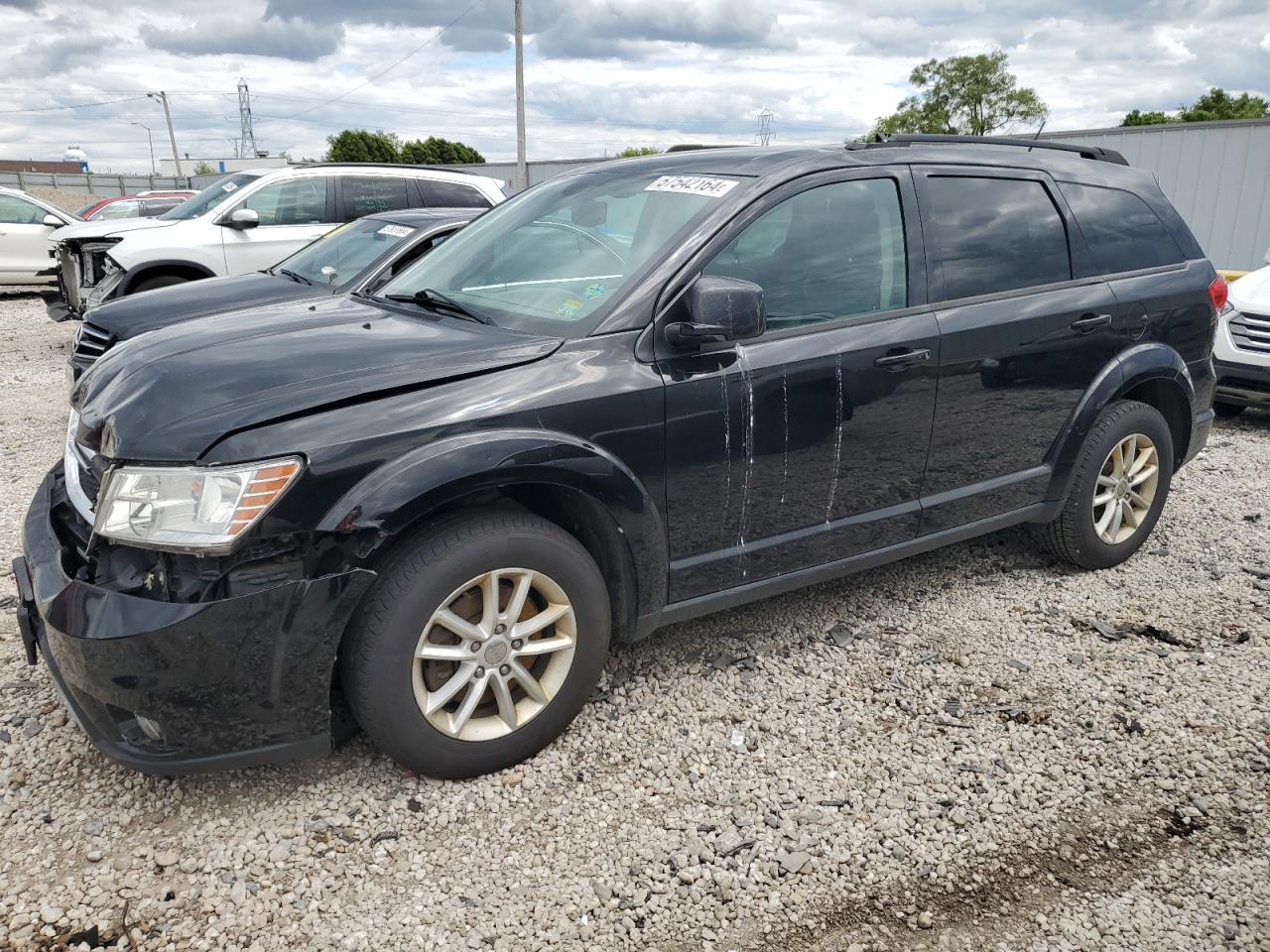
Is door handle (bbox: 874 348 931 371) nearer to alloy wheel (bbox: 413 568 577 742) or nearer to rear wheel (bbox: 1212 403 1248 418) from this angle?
alloy wheel (bbox: 413 568 577 742)

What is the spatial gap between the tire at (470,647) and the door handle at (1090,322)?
2.37 meters

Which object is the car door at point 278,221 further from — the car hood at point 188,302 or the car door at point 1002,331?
the car door at point 1002,331

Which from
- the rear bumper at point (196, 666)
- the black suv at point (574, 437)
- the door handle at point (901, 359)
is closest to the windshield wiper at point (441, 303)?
the black suv at point (574, 437)

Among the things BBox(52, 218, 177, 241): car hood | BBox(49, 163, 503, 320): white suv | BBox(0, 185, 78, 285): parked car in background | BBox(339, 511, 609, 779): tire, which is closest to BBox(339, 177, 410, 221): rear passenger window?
BBox(49, 163, 503, 320): white suv

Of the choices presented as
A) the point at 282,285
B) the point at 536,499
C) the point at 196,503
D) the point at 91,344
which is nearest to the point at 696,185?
the point at 536,499

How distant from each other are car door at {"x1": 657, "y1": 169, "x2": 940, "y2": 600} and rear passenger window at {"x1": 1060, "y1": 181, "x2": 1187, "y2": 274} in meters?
1.03

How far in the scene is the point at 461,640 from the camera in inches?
109

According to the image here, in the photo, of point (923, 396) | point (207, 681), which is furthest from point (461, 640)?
point (923, 396)

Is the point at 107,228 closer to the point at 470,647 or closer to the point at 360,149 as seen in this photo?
the point at 470,647

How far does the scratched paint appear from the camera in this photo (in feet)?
10.9

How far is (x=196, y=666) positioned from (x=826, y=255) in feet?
7.83

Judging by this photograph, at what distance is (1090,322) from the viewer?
402 cm

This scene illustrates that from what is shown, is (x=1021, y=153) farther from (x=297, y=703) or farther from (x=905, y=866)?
(x=297, y=703)

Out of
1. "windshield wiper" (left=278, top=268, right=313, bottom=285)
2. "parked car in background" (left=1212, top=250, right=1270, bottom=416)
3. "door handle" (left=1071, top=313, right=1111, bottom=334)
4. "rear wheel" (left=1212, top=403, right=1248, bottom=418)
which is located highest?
"door handle" (left=1071, top=313, right=1111, bottom=334)
